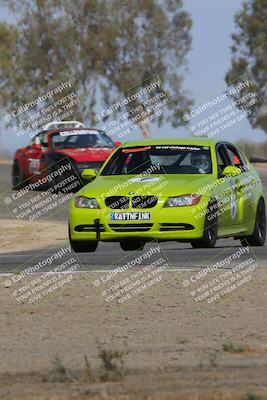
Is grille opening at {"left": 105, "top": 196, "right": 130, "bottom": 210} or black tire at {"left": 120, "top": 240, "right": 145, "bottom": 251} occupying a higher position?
grille opening at {"left": 105, "top": 196, "right": 130, "bottom": 210}

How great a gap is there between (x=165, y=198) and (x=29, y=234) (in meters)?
9.55

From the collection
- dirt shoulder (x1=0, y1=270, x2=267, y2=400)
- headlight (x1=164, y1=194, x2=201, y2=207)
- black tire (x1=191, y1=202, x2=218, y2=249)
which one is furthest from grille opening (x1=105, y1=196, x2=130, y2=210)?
dirt shoulder (x1=0, y1=270, x2=267, y2=400)

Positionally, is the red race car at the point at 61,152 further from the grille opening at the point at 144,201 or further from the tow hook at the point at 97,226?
the grille opening at the point at 144,201

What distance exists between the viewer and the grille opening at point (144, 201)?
1672cm

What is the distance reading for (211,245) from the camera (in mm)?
17203

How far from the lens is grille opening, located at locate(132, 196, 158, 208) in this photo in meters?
16.7

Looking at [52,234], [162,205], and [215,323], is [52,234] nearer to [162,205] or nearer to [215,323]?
[162,205]

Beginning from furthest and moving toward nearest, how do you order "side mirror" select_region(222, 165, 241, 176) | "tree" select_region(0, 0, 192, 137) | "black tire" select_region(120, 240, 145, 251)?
"tree" select_region(0, 0, 192, 137), "black tire" select_region(120, 240, 145, 251), "side mirror" select_region(222, 165, 241, 176)

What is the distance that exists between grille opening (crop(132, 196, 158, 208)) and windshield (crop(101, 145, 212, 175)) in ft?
2.64

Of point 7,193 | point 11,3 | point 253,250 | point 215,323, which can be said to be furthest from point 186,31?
point 215,323

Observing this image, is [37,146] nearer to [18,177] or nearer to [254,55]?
[18,177]

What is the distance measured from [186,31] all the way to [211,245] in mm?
64282

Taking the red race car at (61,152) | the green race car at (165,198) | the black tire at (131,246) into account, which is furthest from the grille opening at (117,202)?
the red race car at (61,152)

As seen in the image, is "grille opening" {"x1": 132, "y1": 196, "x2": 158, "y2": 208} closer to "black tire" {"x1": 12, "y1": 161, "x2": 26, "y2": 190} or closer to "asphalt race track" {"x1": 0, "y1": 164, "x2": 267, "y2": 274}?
"asphalt race track" {"x1": 0, "y1": 164, "x2": 267, "y2": 274}
